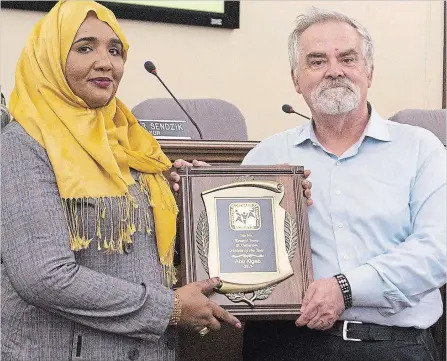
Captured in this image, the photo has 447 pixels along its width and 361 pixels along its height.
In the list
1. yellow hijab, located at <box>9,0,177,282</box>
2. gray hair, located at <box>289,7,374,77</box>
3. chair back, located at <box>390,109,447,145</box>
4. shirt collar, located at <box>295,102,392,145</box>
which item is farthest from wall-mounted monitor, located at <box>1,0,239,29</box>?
yellow hijab, located at <box>9,0,177,282</box>

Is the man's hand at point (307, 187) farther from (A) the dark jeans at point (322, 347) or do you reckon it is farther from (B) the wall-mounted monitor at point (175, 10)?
(B) the wall-mounted monitor at point (175, 10)

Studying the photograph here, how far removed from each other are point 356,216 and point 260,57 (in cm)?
281

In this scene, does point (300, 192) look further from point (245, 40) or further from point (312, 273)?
point (245, 40)

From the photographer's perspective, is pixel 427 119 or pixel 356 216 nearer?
pixel 356 216

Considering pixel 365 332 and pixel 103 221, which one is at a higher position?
pixel 103 221

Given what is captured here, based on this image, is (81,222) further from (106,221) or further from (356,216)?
(356,216)

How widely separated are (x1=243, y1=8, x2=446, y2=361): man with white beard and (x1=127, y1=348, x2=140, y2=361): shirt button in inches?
16.4

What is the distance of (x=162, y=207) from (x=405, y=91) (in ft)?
12.2

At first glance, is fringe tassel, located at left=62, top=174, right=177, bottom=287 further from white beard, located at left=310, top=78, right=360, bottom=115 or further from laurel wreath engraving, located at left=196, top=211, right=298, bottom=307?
white beard, located at left=310, top=78, right=360, bottom=115

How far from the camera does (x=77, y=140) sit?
1.68 metres

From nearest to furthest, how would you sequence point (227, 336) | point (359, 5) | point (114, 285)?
point (114, 285), point (227, 336), point (359, 5)

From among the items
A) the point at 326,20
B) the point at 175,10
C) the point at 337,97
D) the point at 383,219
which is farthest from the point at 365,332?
the point at 175,10

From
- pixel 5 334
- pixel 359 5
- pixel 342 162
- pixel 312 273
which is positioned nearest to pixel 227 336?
pixel 312 273

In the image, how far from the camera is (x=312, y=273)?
1895mm
